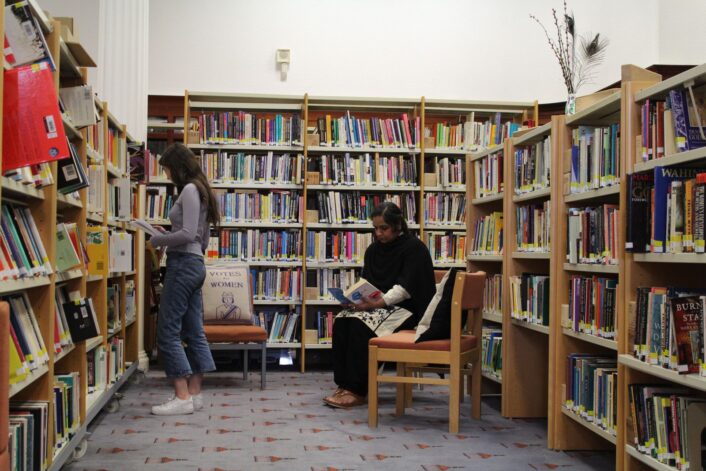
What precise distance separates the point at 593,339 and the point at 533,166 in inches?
46.5

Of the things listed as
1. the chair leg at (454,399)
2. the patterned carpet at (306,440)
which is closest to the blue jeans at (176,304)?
the patterned carpet at (306,440)

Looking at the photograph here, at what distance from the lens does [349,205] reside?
6.30m

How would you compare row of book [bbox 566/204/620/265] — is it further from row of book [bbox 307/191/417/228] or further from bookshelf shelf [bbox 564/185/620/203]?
row of book [bbox 307/191/417/228]

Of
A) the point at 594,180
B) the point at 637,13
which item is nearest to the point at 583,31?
the point at 637,13

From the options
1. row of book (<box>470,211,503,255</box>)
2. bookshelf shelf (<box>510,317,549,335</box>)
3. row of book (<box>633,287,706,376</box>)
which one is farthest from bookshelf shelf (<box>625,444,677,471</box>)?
row of book (<box>470,211,503,255</box>)

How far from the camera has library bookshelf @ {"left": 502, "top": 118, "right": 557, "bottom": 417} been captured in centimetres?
407

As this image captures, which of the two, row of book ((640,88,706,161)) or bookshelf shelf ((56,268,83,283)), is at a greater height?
row of book ((640,88,706,161))

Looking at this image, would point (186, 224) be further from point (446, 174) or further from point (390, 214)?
point (446, 174)

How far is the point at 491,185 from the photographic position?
4742mm

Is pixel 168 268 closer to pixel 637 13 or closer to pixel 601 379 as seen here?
pixel 601 379

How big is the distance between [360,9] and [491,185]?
166 inches

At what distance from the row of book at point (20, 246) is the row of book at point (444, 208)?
414 centimetres

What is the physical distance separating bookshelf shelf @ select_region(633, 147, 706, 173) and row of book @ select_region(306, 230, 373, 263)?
3658mm

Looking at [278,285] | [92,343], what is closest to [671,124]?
[92,343]
